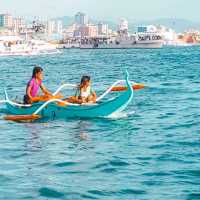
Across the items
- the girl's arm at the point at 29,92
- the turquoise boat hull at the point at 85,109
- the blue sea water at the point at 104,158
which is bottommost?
the blue sea water at the point at 104,158

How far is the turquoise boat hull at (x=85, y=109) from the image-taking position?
21859 millimetres

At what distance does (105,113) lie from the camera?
22.2 meters

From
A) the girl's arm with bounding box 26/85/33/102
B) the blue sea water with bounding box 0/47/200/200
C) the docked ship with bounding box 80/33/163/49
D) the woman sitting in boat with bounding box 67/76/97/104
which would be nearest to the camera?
the blue sea water with bounding box 0/47/200/200

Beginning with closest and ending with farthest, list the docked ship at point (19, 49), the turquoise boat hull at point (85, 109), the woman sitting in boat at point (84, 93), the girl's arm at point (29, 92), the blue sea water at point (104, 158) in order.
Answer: the blue sea water at point (104, 158), the turquoise boat hull at point (85, 109), the woman sitting in boat at point (84, 93), the girl's arm at point (29, 92), the docked ship at point (19, 49)

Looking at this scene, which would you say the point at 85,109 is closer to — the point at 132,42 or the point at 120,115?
the point at 120,115

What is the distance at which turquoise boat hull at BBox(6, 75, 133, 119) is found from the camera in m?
21.9

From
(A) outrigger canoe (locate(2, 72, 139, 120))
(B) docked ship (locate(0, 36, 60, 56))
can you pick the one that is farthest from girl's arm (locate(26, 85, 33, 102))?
(B) docked ship (locate(0, 36, 60, 56))

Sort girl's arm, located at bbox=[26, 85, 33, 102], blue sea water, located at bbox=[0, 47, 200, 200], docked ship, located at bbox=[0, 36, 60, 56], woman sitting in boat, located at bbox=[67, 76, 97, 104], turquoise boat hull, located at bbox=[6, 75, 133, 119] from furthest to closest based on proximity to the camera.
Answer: docked ship, located at bbox=[0, 36, 60, 56]
girl's arm, located at bbox=[26, 85, 33, 102]
woman sitting in boat, located at bbox=[67, 76, 97, 104]
turquoise boat hull, located at bbox=[6, 75, 133, 119]
blue sea water, located at bbox=[0, 47, 200, 200]

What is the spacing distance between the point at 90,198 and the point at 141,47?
175m

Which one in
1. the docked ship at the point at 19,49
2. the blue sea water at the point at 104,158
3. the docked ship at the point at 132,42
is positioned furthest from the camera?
the docked ship at the point at 132,42

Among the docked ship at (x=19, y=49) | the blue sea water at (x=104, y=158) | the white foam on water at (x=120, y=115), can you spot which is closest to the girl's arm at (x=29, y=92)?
the blue sea water at (x=104, y=158)

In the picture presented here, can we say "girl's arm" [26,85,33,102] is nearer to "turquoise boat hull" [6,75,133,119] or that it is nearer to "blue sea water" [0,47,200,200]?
"turquoise boat hull" [6,75,133,119]

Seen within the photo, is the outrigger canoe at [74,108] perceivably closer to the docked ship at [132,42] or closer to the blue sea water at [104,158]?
the blue sea water at [104,158]

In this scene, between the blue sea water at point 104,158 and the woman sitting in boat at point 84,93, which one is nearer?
the blue sea water at point 104,158
